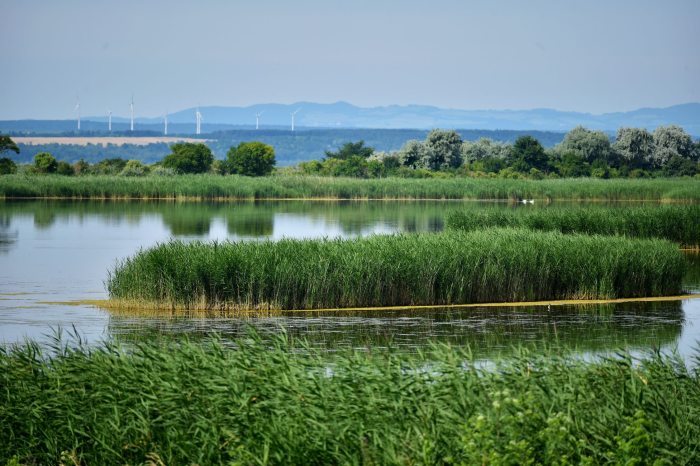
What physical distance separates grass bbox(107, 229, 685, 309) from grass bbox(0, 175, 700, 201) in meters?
41.3

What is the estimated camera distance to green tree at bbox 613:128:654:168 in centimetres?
10506

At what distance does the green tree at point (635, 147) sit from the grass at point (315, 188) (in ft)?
92.9

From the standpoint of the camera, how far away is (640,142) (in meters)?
106

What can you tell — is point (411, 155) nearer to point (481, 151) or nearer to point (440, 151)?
point (440, 151)

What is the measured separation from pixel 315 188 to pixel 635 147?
3734 centimetres

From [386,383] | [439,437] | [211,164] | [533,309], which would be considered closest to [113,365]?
[386,383]

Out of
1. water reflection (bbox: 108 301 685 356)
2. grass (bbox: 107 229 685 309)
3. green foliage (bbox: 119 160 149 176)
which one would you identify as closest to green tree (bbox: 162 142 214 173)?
green foliage (bbox: 119 160 149 176)

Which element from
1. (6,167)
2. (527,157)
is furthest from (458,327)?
(527,157)

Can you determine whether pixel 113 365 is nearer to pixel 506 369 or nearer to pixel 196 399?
pixel 196 399

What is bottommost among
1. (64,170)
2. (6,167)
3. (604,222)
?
(604,222)

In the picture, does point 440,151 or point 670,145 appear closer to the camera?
point 440,151

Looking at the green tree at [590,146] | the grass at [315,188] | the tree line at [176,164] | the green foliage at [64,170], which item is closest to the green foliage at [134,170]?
the tree line at [176,164]

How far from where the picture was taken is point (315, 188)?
82.2m

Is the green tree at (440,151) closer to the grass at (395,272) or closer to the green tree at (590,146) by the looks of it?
the green tree at (590,146)
